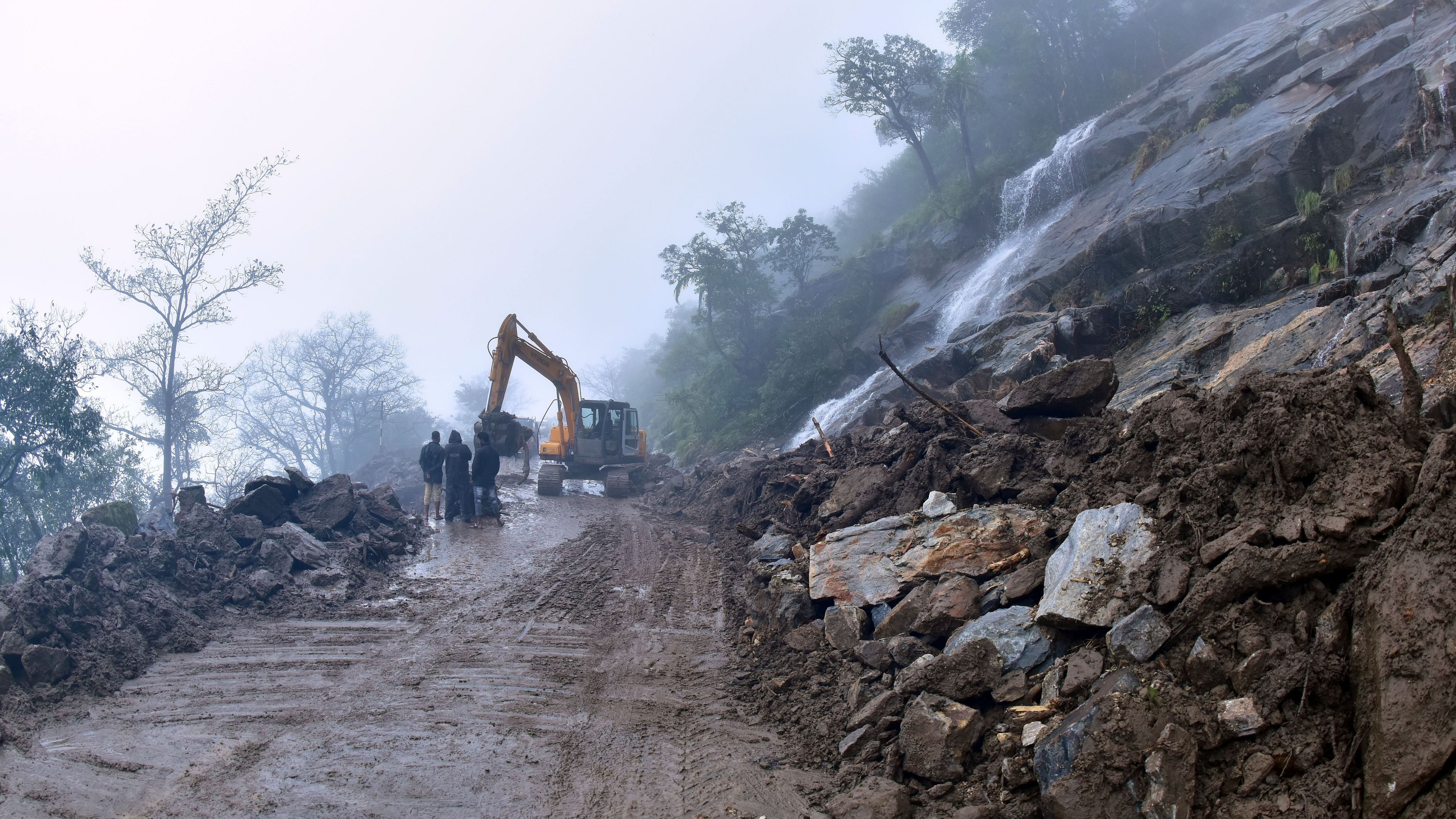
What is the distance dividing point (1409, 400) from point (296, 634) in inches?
382

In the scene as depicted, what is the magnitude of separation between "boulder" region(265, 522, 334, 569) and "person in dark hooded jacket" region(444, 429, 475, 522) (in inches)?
146

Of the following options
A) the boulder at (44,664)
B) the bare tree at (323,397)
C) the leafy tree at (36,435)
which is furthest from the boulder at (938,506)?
the bare tree at (323,397)

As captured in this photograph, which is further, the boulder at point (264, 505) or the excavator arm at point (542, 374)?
the excavator arm at point (542, 374)

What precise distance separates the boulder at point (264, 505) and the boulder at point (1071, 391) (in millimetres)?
10934

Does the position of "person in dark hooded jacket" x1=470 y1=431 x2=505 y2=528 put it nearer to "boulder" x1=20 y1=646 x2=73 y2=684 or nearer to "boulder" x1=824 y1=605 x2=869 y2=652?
"boulder" x1=20 y1=646 x2=73 y2=684

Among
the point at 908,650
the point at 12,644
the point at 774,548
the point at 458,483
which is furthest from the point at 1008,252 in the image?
the point at 12,644

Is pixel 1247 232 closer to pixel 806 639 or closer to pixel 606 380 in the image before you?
pixel 806 639

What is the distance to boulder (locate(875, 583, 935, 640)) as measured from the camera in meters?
5.59

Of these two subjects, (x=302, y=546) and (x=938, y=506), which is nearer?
(x=938, y=506)

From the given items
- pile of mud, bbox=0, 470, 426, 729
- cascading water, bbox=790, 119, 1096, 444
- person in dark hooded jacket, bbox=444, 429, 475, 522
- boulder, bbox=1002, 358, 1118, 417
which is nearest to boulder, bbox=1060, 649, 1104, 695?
boulder, bbox=1002, 358, 1118, 417

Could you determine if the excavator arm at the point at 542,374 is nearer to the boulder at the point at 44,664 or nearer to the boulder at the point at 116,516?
the boulder at the point at 116,516

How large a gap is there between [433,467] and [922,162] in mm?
28356

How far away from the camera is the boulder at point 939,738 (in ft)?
13.3

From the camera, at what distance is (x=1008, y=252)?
75.4 ft
